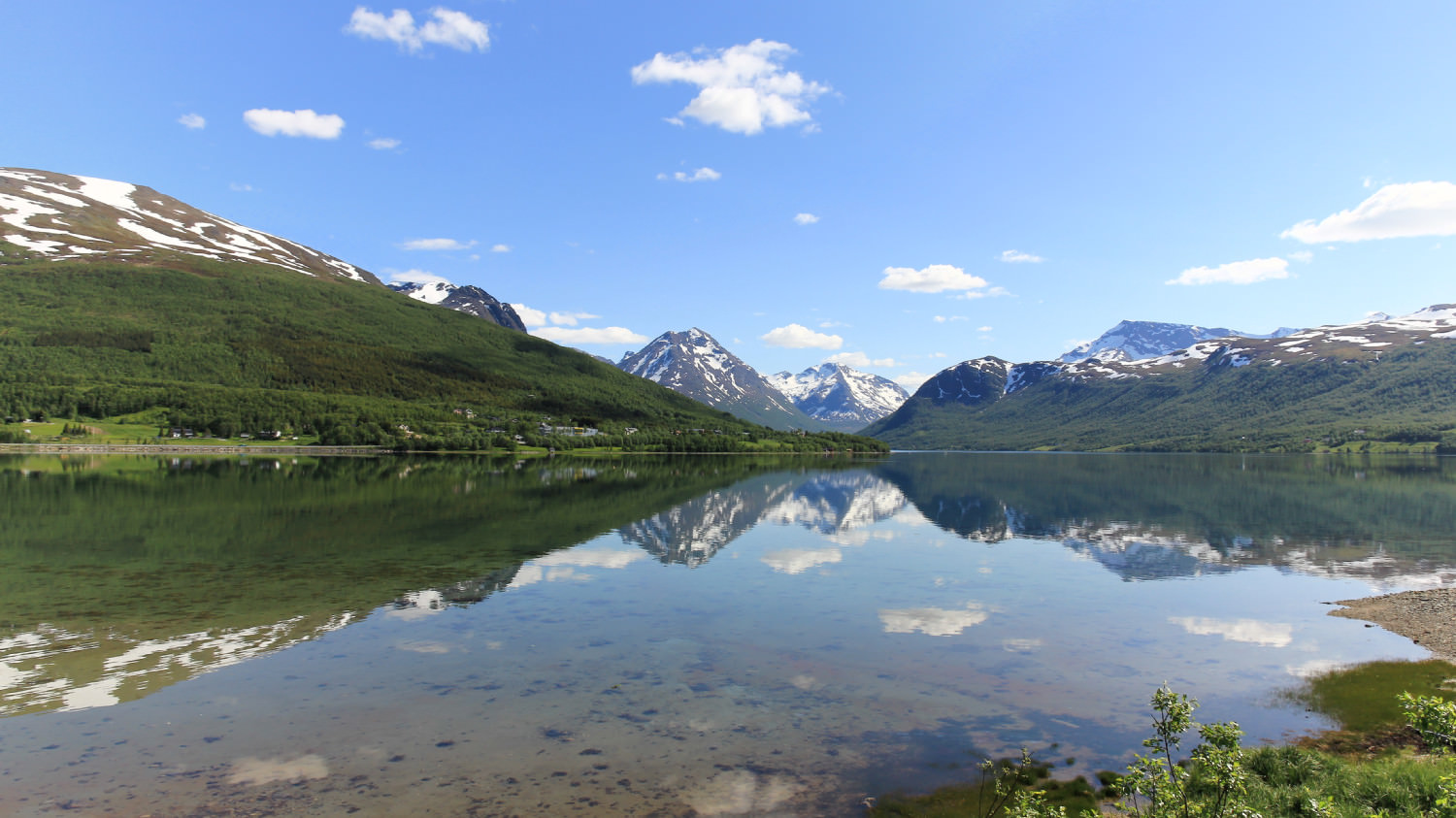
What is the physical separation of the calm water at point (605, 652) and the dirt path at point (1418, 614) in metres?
0.96

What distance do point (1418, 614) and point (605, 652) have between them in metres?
30.5

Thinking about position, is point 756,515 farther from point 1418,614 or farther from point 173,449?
point 173,449

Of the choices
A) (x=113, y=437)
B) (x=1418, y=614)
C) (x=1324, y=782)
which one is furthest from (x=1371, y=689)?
(x=113, y=437)

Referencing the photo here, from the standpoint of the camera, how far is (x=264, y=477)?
84.1 metres

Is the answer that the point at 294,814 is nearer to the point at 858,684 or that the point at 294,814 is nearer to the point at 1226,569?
the point at 858,684

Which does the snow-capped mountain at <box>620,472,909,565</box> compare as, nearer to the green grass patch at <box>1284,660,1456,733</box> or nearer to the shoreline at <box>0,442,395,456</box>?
the green grass patch at <box>1284,660,1456,733</box>

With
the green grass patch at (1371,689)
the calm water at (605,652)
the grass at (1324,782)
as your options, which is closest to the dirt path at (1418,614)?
the calm water at (605,652)

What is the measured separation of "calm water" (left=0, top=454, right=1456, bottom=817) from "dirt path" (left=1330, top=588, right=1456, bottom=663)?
957mm

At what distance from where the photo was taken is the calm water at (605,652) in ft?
42.6

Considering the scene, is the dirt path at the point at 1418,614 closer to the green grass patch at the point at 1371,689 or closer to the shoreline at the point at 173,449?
the green grass patch at the point at 1371,689

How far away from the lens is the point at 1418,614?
26.9 metres

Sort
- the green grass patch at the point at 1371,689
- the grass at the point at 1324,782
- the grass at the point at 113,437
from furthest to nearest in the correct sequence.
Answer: the grass at the point at 113,437, the green grass patch at the point at 1371,689, the grass at the point at 1324,782

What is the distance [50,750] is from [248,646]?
707 cm

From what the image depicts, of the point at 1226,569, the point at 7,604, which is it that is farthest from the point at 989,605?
the point at 7,604
